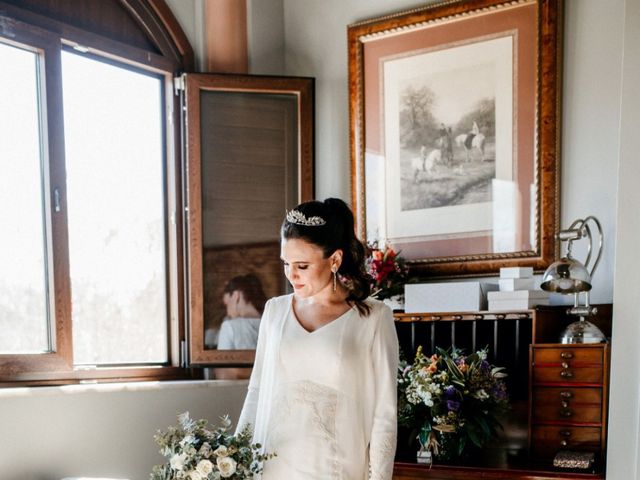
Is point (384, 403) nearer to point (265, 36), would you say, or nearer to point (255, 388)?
point (255, 388)

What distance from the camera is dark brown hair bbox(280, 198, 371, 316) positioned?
9.07 feet

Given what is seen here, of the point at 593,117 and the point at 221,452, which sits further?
the point at 593,117

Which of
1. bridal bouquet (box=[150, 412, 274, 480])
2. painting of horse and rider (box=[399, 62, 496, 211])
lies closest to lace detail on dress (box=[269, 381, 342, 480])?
bridal bouquet (box=[150, 412, 274, 480])

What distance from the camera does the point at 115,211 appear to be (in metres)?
4.30

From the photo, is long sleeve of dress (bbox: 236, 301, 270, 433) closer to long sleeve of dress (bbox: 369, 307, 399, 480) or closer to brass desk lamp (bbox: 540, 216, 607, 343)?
long sleeve of dress (bbox: 369, 307, 399, 480)

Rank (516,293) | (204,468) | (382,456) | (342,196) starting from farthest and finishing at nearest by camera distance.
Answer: (342,196)
(516,293)
(382,456)
(204,468)

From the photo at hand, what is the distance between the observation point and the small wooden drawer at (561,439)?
3.42m

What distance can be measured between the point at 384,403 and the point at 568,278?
1258mm

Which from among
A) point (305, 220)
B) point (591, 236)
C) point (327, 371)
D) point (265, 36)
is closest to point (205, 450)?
point (327, 371)

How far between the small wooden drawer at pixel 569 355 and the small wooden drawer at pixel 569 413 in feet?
0.63

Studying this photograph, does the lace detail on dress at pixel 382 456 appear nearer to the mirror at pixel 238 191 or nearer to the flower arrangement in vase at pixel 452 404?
the flower arrangement in vase at pixel 452 404

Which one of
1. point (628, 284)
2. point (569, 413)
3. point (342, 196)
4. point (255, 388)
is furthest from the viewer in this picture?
point (342, 196)

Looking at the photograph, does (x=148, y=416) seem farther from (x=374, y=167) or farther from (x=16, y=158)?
(x=374, y=167)

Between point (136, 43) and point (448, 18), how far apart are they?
69.7 inches
